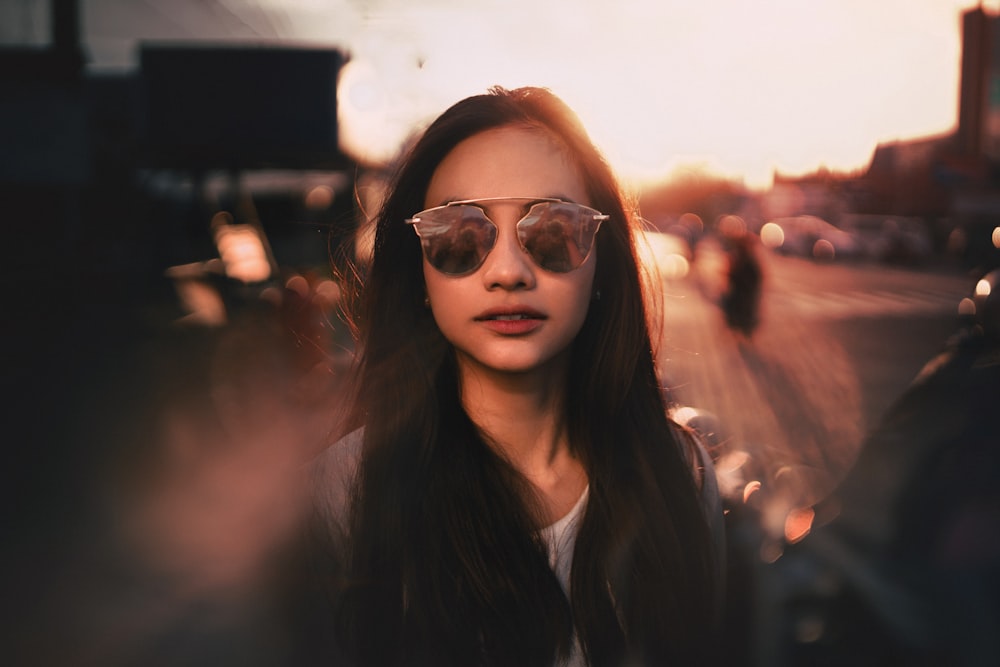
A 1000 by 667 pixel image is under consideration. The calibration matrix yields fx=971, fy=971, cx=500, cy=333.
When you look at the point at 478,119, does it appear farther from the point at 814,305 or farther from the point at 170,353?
the point at 814,305

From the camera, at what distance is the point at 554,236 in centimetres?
155

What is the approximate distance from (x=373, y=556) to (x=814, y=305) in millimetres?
23526

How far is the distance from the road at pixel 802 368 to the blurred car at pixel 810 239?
492 inches

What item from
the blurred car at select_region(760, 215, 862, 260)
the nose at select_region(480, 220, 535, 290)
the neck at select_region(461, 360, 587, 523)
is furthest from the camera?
the blurred car at select_region(760, 215, 862, 260)

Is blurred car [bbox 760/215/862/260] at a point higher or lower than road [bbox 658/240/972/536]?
higher

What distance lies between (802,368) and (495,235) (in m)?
12.9

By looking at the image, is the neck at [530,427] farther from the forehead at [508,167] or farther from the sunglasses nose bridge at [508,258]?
the forehead at [508,167]

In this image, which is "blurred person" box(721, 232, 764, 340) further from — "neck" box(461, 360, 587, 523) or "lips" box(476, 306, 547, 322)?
"lips" box(476, 306, 547, 322)

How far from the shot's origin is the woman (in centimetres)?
155

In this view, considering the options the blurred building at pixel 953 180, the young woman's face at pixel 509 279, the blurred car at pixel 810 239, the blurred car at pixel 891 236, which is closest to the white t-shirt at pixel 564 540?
the young woman's face at pixel 509 279

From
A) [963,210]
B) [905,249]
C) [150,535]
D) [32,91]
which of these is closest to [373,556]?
[150,535]

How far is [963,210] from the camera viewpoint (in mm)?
35438

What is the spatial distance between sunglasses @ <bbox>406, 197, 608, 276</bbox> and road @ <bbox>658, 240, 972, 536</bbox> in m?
0.50

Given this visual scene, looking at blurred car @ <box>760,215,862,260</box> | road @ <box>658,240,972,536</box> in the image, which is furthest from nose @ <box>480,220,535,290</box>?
blurred car @ <box>760,215,862,260</box>
